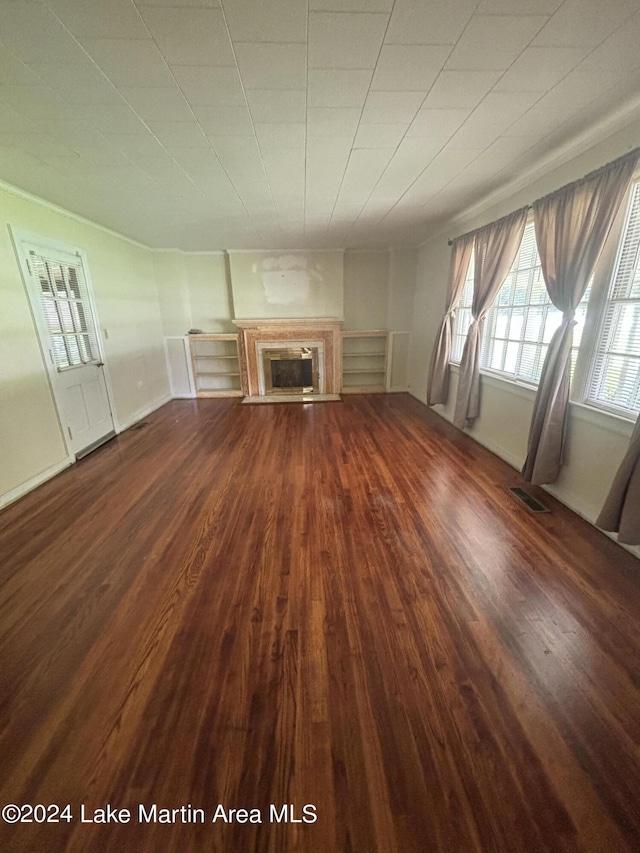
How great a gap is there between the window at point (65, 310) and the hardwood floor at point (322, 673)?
67.5 inches

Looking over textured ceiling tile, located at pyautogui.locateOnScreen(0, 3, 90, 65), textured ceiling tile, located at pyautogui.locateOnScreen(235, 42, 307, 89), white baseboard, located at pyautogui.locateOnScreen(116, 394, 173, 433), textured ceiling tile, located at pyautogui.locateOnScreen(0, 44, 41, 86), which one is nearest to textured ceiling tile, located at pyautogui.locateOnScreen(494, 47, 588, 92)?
textured ceiling tile, located at pyautogui.locateOnScreen(235, 42, 307, 89)

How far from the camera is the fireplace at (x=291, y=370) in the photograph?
577 centimetres

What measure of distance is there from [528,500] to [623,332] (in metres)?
1.33

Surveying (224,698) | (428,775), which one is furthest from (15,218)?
(428,775)

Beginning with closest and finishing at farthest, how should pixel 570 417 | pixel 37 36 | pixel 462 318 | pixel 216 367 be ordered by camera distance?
1. pixel 37 36
2. pixel 570 417
3. pixel 462 318
4. pixel 216 367

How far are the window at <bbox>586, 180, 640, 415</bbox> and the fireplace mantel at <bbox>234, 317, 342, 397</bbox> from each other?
4.05 meters

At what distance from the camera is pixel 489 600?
1.65 m

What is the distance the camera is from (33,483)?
9.30ft

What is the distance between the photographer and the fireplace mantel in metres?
5.60

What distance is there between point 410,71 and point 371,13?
405 mm

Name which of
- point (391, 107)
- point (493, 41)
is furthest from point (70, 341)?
point (493, 41)

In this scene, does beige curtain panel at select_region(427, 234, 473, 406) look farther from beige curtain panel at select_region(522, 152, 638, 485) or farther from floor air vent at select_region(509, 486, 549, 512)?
floor air vent at select_region(509, 486, 549, 512)

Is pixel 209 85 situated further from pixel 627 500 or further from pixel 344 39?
pixel 627 500

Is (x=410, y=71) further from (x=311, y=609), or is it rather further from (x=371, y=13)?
(x=311, y=609)
